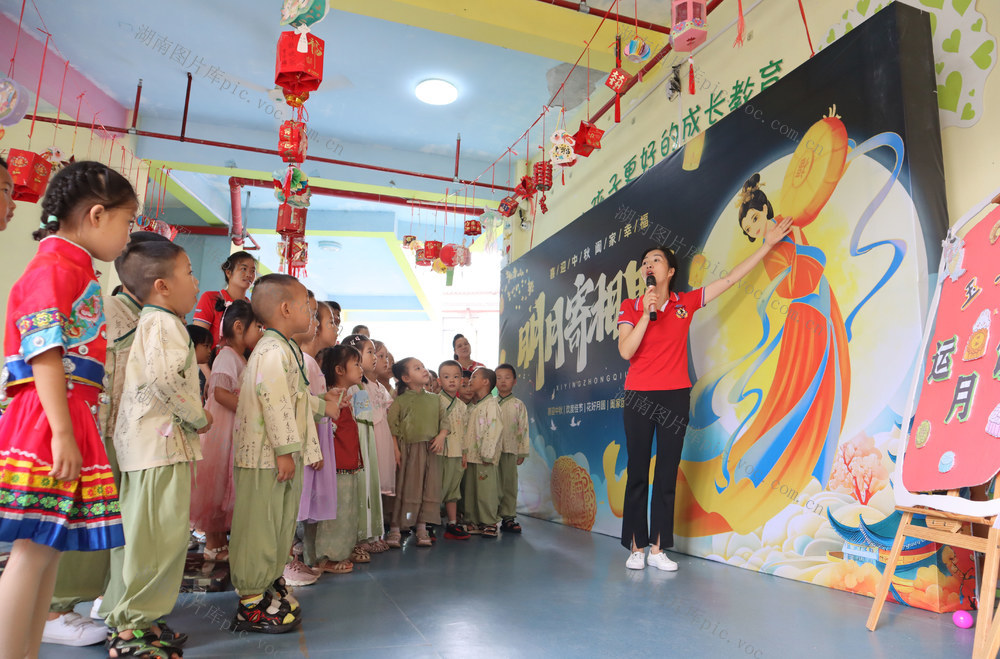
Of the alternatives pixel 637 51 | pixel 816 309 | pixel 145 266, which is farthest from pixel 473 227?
pixel 145 266

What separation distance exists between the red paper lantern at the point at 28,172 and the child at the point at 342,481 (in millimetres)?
2412

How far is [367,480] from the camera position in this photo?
2977mm

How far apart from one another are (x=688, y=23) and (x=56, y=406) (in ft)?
8.62

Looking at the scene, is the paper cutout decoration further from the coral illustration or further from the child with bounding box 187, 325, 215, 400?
the child with bounding box 187, 325, 215, 400

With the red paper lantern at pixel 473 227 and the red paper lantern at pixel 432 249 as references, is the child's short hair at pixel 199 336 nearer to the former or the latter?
the red paper lantern at pixel 473 227

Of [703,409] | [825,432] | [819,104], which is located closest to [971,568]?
[825,432]

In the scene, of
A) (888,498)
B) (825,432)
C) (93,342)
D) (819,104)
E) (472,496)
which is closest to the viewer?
(93,342)

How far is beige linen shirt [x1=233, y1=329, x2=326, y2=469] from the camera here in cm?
184

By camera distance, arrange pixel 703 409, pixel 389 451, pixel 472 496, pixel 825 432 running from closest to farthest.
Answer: pixel 825 432
pixel 703 409
pixel 389 451
pixel 472 496

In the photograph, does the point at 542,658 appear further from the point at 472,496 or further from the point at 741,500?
the point at 472,496

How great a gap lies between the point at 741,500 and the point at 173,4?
477cm

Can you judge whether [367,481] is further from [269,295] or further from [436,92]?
[436,92]

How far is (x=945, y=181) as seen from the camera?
7.35ft

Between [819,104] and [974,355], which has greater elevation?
[819,104]
